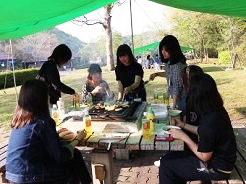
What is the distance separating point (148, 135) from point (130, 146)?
23 centimetres

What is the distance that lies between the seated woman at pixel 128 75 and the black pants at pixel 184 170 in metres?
1.96

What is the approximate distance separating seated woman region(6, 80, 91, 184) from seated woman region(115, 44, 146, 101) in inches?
88.0

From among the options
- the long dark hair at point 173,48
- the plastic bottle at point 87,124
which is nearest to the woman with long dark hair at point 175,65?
the long dark hair at point 173,48

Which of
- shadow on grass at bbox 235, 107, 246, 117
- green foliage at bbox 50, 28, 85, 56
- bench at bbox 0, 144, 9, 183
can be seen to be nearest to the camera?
bench at bbox 0, 144, 9, 183

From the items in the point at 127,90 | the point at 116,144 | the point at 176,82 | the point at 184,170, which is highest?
the point at 176,82

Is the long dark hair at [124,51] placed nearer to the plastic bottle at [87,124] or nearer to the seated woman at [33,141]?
the plastic bottle at [87,124]

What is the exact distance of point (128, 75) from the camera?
14.5 feet

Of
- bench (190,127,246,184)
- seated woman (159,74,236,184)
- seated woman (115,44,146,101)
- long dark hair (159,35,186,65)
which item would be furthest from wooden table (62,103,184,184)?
seated woman (115,44,146,101)

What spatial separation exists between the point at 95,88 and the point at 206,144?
8.77 ft

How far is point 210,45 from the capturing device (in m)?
32.6

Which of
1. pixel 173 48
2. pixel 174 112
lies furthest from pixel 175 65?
pixel 174 112

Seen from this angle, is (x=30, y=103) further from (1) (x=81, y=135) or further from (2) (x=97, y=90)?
(2) (x=97, y=90)

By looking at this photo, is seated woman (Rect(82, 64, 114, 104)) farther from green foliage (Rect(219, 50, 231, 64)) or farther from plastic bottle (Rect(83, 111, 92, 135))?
green foliage (Rect(219, 50, 231, 64))

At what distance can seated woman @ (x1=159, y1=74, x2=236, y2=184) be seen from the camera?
2160 millimetres
